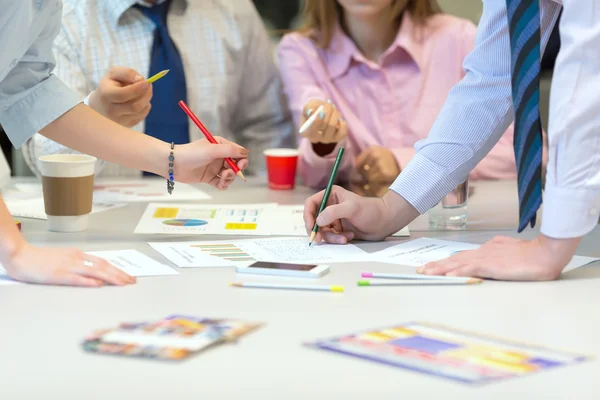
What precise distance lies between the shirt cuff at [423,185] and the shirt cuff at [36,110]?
601 millimetres

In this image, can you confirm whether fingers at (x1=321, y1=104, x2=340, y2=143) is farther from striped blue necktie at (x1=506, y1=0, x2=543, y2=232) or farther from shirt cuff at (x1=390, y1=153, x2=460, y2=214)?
striped blue necktie at (x1=506, y1=0, x2=543, y2=232)

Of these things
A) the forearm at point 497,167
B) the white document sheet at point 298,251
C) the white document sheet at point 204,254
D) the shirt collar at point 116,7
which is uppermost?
the shirt collar at point 116,7

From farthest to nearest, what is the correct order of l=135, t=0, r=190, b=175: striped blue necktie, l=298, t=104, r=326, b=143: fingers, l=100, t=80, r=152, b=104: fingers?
l=135, t=0, r=190, b=175: striped blue necktie, l=298, t=104, r=326, b=143: fingers, l=100, t=80, r=152, b=104: fingers

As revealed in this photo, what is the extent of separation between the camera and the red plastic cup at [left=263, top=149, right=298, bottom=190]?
1.90 m

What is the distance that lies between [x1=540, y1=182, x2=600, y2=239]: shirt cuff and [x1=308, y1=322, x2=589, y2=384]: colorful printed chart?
0.29m

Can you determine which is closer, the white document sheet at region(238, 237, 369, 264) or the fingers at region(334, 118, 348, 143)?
the white document sheet at region(238, 237, 369, 264)

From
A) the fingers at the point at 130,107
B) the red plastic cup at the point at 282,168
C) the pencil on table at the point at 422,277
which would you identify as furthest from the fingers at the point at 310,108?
the pencil on table at the point at 422,277

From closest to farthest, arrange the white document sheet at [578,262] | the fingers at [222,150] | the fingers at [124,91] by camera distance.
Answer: the white document sheet at [578,262], the fingers at [222,150], the fingers at [124,91]

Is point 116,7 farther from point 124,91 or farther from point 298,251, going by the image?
point 298,251

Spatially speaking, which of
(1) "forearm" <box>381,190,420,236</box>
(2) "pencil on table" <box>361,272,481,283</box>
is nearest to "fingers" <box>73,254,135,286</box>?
(2) "pencil on table" <box>361,272,481,283</box>

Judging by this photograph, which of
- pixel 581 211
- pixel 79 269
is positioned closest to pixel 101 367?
pixel 79 269

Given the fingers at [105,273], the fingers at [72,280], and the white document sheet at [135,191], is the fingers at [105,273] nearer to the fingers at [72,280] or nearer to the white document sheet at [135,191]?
the fingers at [72,280]

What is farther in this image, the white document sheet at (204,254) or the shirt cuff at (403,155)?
the shirt cuff at (403,155)

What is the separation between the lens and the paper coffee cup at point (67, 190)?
1.37m
